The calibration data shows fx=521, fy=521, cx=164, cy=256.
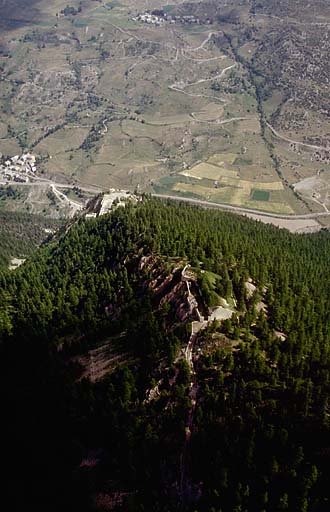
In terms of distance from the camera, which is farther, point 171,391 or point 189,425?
point 171,391

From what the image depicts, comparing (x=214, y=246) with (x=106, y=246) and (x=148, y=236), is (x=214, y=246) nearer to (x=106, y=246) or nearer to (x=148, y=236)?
(x=148, y=236)

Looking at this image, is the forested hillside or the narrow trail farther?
the narrow trail

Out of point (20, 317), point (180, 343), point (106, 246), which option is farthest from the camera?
point (106, 246)

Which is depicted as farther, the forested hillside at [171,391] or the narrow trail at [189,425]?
the narrow trail at [189,425]

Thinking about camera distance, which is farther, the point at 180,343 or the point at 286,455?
the point at 180,343

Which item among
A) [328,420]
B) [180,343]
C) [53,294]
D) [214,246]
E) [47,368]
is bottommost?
[53,294]

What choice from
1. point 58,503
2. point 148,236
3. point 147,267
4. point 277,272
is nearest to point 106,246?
point 148,236

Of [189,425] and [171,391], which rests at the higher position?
[189,425]

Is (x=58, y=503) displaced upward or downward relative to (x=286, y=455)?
downward
